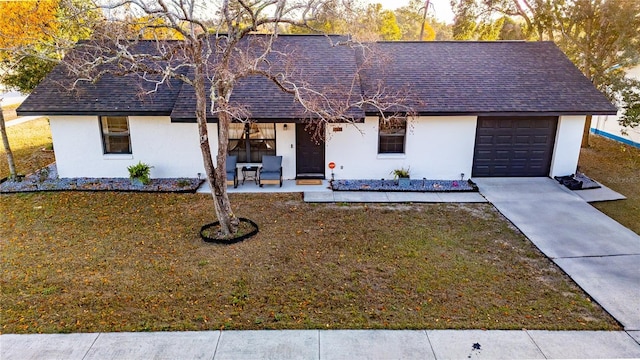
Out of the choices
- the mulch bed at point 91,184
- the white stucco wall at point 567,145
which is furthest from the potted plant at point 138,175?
the white stucco wall at point 567,145

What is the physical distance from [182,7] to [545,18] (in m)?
16.2

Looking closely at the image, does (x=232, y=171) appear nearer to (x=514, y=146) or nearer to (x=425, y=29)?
(x=514, y=146)

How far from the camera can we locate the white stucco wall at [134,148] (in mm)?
13367

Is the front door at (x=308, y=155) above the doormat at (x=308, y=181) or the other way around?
above

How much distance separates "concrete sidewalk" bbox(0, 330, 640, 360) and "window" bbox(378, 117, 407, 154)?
776 cm

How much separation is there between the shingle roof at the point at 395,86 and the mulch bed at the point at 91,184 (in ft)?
6.79

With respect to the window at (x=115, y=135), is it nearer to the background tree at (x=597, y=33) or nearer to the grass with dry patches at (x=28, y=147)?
the grass with dry patches at (x=28, y=147)

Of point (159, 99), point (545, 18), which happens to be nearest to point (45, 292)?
point (159, 99)

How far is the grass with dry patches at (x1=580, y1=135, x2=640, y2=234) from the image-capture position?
1173 cm

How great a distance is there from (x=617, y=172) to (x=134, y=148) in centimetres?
1596

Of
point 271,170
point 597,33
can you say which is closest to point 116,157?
point 271,170

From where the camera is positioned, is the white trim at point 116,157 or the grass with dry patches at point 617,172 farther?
the white trim at point 116,157

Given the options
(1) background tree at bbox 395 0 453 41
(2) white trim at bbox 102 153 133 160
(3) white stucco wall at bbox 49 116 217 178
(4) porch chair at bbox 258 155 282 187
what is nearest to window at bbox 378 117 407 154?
(4) porch chair at bbox 258 155 282 187

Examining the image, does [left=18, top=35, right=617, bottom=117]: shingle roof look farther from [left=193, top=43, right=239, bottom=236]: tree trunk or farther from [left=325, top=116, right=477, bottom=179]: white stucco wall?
[left=193, top=43, right=239, bottom=236]: tree trunk
